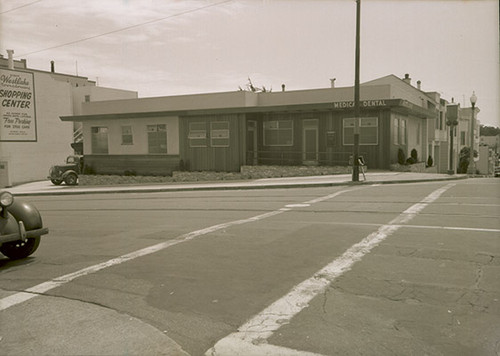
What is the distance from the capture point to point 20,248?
772 centimetres

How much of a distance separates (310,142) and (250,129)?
12.8ft

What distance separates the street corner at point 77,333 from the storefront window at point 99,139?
31.5m

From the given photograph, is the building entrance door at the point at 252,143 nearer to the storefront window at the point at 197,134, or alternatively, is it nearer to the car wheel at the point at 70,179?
the storefront window at the point at 197,134

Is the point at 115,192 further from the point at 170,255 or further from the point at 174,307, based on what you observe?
the point at 174,307

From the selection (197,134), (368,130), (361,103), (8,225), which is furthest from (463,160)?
(8,225)

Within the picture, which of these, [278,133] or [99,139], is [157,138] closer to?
[99,139]

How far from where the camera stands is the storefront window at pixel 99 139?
117 ft

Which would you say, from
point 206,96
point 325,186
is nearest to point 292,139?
point 206,96

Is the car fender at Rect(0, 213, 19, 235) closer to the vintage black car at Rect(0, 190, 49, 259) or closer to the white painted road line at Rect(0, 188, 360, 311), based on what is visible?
the vintage black car at Rect(0, 190, 49, 259)

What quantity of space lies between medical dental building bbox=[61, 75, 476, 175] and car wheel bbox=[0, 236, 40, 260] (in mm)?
20414

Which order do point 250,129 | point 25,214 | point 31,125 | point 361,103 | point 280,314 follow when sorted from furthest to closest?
1. point 31,125
2. point 250,129
3. point 361,103
4. point 25,214
5. point 280,314

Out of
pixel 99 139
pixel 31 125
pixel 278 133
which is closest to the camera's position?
pixel 278 133

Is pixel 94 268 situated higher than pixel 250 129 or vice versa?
pixel 250 129

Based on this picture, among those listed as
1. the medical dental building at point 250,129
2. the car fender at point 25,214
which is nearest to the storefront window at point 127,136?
the medical dental building at point 250,129
